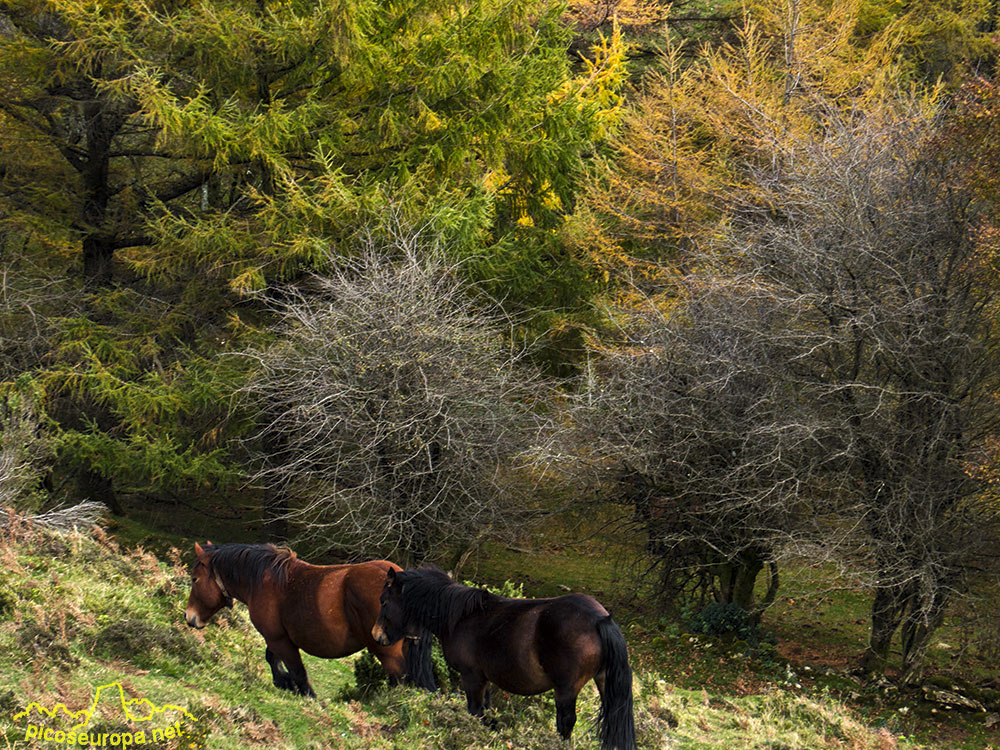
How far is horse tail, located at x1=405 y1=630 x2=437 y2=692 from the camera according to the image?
6785 mm

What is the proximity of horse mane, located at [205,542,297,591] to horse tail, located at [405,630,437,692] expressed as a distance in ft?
3.53

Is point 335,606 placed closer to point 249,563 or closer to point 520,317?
point 249,563

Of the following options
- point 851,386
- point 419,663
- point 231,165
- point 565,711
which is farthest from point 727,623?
point 231,165

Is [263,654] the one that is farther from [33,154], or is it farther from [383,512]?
[33,154]

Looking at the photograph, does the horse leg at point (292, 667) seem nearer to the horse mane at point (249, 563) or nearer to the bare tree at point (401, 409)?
the horse mane at point (249, 563)

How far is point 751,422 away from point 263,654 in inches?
268

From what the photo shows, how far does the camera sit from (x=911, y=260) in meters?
11.3

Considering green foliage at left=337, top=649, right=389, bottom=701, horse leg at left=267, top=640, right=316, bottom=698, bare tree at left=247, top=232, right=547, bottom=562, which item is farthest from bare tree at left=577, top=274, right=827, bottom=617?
horse leg at left=267, top=640, right=316, bottom=698

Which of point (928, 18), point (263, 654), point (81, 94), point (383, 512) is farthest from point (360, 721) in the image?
point (928, 18)

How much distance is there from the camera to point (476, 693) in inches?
257

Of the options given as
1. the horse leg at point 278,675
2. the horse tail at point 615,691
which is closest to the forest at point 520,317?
the horse leg at point 278,675

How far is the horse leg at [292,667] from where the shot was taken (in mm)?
6996

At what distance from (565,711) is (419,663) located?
3.90ft

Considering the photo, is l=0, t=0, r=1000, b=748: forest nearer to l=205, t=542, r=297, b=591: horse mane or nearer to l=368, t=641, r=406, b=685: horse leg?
l=368, t=641, r=406, b=685: horse leg
